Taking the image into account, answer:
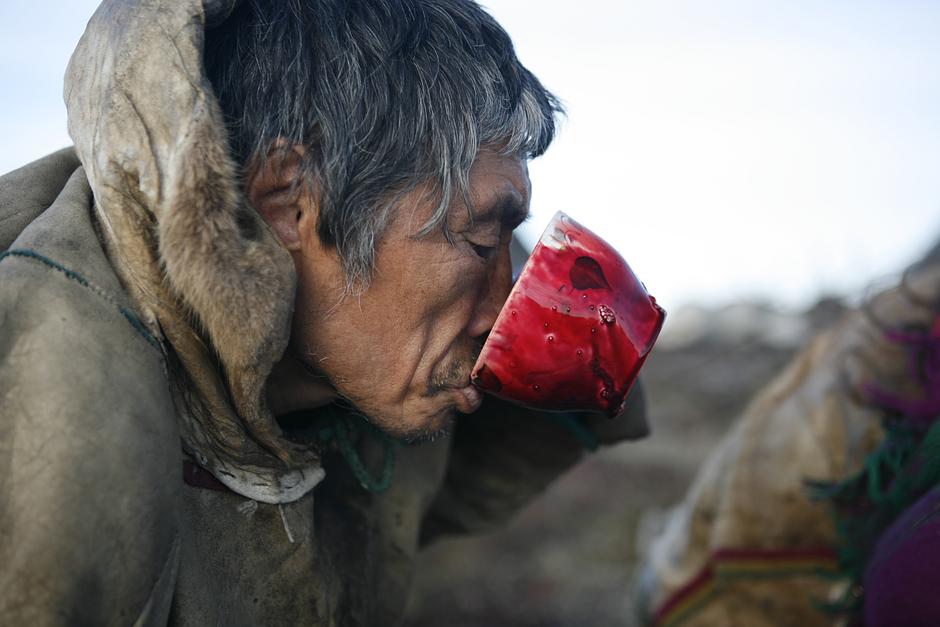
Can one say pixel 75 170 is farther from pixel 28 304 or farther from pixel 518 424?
pixel 518 424

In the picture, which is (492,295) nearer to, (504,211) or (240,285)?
(504,211)

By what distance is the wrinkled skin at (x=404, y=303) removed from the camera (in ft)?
5.27

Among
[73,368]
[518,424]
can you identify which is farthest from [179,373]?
[518,424]

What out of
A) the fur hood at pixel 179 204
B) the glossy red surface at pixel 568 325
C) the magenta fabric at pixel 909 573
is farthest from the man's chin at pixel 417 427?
the magenta fabric at pixel 909 573

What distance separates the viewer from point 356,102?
157cm

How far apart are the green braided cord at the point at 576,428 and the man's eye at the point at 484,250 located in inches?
27.7

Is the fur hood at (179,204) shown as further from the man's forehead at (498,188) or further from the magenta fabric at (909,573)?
the magenta fabric at (909,573)

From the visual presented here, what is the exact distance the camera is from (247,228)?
1452 millimetres

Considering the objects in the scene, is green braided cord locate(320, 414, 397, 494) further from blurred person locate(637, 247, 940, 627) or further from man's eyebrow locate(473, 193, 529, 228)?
blurred person locate(637, 247, 940, 627)

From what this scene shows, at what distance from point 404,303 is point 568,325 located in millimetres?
297

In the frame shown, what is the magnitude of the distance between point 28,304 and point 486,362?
761mm

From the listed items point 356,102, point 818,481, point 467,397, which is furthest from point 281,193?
point 818,481

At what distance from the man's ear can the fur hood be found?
12cm

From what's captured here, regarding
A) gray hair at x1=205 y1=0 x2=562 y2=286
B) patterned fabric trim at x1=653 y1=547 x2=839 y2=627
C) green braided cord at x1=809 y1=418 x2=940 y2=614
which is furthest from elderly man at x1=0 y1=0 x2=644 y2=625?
patterned fabric trim at x1=653 y1=547 x2=839 y2=627
